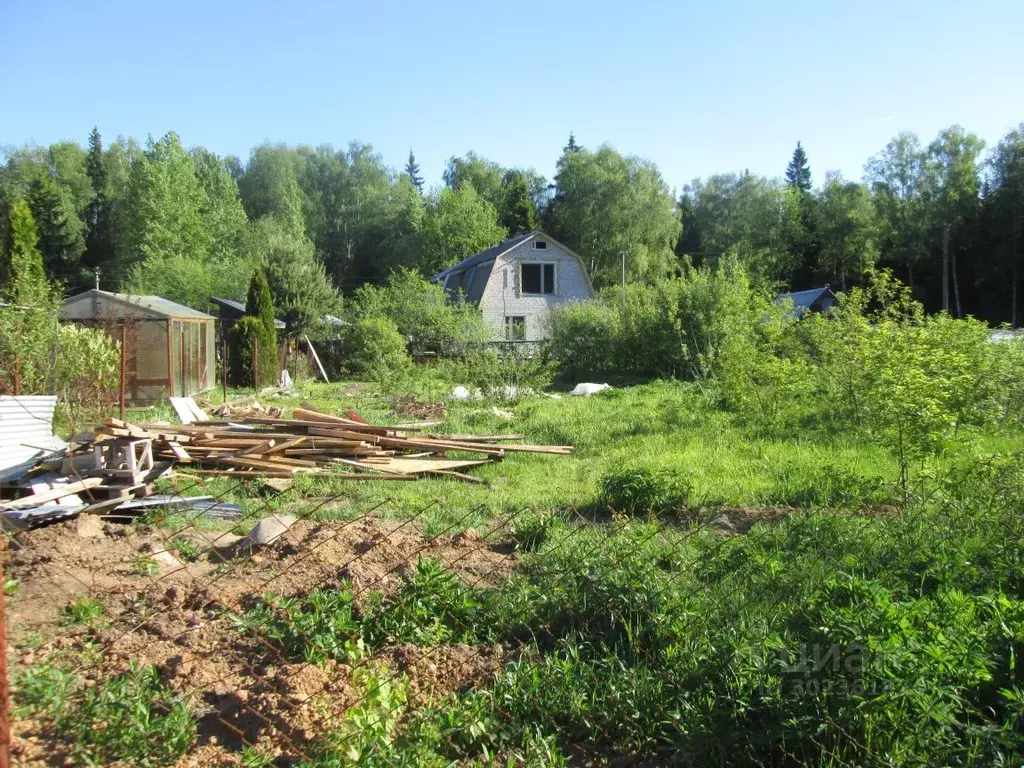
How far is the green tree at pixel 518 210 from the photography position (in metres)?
58.2

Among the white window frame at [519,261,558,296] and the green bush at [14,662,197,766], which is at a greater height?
the white window frame at [519,261,558,296]

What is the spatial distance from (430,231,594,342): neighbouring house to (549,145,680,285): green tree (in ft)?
30.0

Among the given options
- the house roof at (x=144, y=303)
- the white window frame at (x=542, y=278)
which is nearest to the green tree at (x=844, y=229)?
the white window frame at (x=542, y=278)

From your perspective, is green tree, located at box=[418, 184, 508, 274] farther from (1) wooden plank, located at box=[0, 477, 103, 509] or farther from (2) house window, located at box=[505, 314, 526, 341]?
(1) wooden plank, located at box=[0, 477, 103, 509]

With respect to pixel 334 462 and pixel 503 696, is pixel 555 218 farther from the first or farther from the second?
pixel 503 696

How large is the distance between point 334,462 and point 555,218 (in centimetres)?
4772

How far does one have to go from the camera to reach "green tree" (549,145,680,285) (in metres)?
47.1

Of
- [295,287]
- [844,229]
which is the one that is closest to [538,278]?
[295,287]

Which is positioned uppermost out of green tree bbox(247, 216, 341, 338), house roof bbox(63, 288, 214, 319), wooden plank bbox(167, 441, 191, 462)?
green tree bbox(247, 216, 341, 338)

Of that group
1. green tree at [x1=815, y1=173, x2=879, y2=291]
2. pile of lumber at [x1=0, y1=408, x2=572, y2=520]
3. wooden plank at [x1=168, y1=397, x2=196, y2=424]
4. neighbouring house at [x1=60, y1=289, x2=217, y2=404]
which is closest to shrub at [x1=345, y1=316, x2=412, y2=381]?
neighbouring house at [x1=60, y1=289, x2=217, y2=404]

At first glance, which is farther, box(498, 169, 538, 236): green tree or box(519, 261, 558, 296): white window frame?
box(498, 169, 538, 236): green tree

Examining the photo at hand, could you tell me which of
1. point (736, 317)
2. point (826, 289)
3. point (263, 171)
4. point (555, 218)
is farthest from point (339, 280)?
point (736, 317)

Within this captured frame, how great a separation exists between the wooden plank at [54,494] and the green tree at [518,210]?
171 ft

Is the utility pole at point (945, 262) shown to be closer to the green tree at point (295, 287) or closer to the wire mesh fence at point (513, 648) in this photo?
the green tree at point (295, 287)
